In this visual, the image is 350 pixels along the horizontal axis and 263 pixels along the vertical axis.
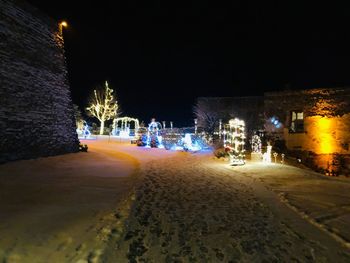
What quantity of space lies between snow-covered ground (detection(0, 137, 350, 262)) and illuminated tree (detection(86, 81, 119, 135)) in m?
30.8

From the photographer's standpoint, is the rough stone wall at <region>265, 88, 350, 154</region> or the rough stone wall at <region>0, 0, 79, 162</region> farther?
the rough stone wall at <region>265, 88, 350, 154</region>

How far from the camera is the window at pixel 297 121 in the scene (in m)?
24.7

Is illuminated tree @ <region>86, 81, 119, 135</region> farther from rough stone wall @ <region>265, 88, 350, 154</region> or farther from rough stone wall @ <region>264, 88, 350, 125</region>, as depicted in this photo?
rough stone wall @ <region>265, 88, 350, 154</region>

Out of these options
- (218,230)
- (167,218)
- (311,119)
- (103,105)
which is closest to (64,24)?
(167,218)

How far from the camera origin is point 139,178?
446 inches

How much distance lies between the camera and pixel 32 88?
14.2m

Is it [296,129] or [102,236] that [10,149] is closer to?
[102,236]

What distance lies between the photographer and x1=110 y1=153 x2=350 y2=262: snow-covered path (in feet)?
15.3

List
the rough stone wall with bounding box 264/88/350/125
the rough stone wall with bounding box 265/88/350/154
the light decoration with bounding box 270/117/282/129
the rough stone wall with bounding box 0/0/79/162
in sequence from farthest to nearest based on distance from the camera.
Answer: the light decoration with bounding box 270/117/282/129 < the rough stone wall with bounding box 264/88/350/125 < the rough stone wall with bounding box 265/88/350/154 < the rough stone wall with bounding box 0/0/79/162

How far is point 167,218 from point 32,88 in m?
10.5

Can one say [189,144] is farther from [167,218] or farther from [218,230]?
[218,230]

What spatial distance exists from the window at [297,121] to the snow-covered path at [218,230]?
55.0 ft

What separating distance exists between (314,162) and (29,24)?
20232 millimetres

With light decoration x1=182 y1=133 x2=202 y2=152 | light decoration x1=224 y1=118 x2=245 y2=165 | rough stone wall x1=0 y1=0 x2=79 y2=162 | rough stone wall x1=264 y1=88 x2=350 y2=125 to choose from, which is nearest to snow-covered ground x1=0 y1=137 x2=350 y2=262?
rough stone wall x1=0 y1=0 x2=79 y2=162
